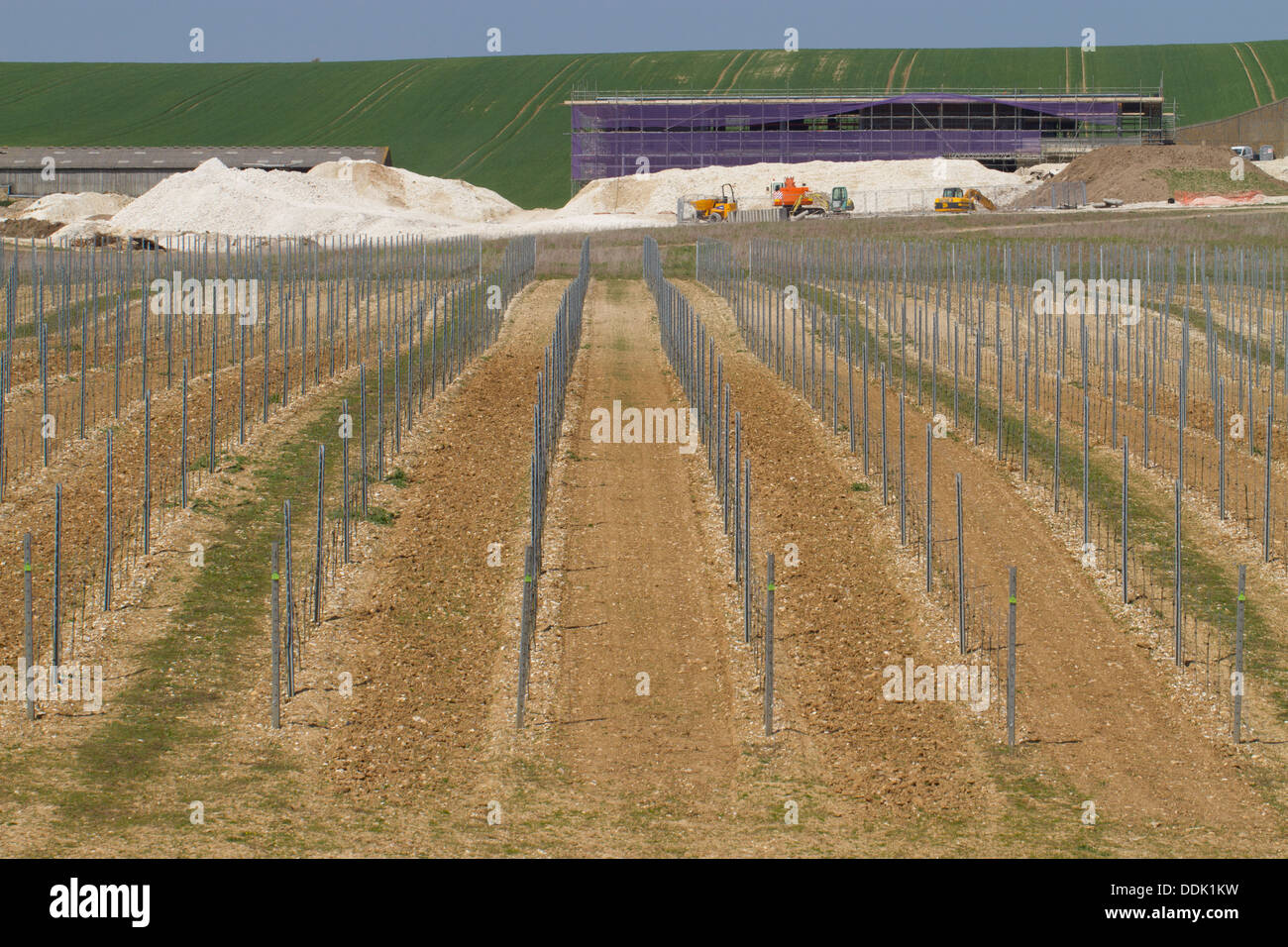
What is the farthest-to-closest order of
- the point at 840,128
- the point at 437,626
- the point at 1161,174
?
the point at 840,128 → the point at 1161,174 → the point at 437,626

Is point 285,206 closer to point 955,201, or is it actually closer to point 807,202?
point 807,202

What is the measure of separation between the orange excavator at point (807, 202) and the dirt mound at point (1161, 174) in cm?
1189

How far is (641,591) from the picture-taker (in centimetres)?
1716

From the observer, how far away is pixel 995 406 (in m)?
27.2

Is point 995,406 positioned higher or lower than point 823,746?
higher

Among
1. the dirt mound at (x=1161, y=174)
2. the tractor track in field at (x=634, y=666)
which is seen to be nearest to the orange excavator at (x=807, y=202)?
the dirt mound at (x=1161, y=174)

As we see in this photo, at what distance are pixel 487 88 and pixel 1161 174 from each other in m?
65.9

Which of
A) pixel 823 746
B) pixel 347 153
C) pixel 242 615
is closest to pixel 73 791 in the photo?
pixel 242 615

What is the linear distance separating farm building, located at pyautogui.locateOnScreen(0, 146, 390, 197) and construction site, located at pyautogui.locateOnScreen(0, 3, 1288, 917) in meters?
51.8

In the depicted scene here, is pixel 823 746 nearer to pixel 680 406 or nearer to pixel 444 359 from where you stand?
pixel 680 406

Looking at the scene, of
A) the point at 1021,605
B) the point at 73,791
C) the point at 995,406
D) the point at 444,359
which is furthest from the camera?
the point at 444,359

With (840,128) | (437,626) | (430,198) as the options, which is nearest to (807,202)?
(430,198)

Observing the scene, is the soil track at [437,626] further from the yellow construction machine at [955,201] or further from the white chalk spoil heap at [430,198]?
the yellow construction machine at [955,201]

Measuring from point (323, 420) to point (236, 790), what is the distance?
14.0 m
